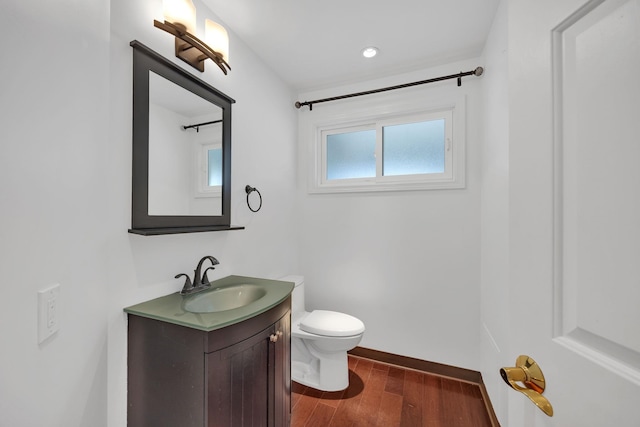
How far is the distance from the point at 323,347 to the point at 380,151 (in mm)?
1649

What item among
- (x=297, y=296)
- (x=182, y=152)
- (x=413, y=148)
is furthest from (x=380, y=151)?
(x=182, y=152)

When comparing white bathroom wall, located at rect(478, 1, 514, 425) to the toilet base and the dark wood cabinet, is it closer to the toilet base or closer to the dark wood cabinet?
the toilet base

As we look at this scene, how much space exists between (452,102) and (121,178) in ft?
7.17

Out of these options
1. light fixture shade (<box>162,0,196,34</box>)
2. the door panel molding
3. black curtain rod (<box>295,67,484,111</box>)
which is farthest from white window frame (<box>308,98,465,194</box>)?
the door panel molding

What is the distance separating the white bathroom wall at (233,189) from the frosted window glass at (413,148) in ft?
2.93

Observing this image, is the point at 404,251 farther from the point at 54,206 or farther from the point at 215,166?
the point at 54,206

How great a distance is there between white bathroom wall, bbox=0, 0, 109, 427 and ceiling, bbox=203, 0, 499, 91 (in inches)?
35.7

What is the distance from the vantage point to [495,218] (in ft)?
4.96

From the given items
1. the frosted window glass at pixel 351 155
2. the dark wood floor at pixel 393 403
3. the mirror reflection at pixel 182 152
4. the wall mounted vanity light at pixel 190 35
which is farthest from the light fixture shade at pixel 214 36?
the dark wood floor at pixel 393 403

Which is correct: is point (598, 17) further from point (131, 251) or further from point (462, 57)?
point (462, 57)

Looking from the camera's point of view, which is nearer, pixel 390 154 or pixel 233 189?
pixel 233 189

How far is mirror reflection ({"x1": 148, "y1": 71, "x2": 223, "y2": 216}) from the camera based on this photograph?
1.18 meters

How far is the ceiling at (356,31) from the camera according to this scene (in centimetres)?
146

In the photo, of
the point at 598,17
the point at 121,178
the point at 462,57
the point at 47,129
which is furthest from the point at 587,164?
the point at 462,57
